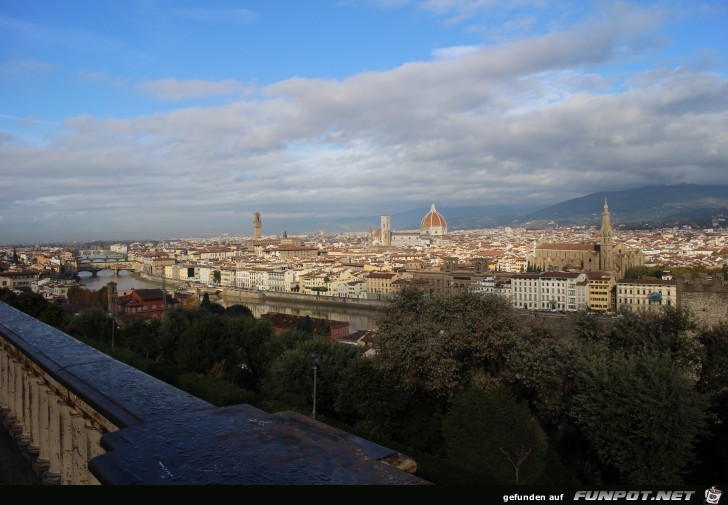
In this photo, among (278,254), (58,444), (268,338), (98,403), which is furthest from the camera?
(278,254)

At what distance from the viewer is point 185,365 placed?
366 inches

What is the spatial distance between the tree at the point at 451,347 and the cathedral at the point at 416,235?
7762 cm

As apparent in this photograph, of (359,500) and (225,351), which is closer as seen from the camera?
(359,500)

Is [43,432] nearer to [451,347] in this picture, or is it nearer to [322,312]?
[451,347]

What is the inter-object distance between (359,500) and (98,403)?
823mm

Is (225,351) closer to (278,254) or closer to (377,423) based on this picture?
(377,423)

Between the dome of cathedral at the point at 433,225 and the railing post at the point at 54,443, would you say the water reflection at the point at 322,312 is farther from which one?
the dome of cathedral at the point at 433,225

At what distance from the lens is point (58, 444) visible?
1.92 meters

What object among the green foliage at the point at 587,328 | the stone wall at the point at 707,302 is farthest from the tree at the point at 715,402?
the stone wall at the point at 707,302

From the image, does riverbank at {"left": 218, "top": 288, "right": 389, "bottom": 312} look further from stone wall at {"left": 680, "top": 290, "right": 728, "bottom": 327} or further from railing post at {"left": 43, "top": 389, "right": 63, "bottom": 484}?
railing post at {"left": 43, "top": 389, "right": 63, "bottom": 484}

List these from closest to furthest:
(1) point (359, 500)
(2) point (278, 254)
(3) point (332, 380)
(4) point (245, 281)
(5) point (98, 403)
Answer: (1) point (359, 500)
(5) point (98, 403)
(3) point (332, 380)
(4) point (245, 281)
(2) point (278, 254)

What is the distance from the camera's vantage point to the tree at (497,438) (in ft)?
17.0

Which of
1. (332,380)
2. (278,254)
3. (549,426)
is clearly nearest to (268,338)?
(332,380)

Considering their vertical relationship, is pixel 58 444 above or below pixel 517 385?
above
